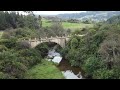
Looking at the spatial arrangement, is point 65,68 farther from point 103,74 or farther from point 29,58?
point 103,74

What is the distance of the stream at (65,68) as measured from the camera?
29.0ft

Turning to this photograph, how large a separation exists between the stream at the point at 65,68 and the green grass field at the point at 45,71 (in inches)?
8.1

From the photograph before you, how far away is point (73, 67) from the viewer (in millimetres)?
9789

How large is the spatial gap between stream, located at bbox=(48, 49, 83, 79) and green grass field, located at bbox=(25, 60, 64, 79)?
0.20m

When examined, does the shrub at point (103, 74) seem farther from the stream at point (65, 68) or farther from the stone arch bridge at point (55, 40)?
the stone arch bridge at point (55, 40)

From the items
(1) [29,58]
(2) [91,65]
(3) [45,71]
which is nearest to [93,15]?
(1) [29,58]

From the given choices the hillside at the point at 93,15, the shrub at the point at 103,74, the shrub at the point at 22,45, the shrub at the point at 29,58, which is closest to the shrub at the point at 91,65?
the shrub at the point at 103,74

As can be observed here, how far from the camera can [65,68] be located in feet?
32.6

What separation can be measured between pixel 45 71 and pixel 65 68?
0.96 metres
